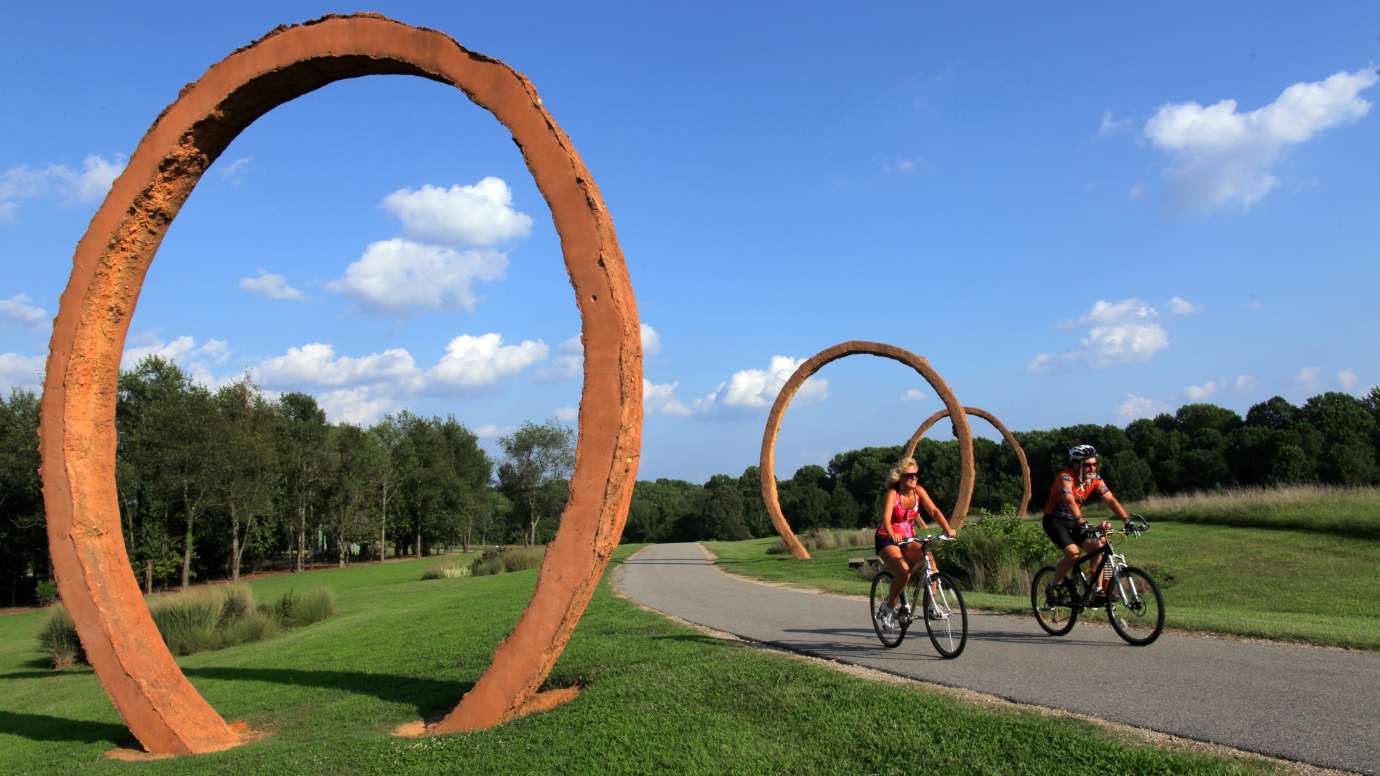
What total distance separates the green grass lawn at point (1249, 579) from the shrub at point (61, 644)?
14.8m

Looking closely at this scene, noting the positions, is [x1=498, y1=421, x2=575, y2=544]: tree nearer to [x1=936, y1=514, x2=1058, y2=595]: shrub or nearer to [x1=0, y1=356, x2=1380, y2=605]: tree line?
[x1=0, y1=356, x2=1380, y2=605]: tree line

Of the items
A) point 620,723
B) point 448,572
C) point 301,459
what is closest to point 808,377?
point 448,572

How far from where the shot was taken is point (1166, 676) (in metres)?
6.28

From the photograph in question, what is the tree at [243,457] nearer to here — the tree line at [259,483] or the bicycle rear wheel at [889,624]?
the tree line at [259,483]

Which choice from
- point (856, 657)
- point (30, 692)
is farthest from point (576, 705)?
point (30, 692)

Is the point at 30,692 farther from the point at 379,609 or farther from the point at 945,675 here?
the point at 945,675

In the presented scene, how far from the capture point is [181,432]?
3544 centimetres

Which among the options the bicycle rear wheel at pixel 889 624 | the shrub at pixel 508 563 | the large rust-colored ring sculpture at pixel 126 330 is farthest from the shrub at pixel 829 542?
the large rust-colored ring sculpture at pixel 126 330

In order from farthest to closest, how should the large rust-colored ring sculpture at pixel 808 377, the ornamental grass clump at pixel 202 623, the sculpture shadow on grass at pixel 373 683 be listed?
the large rust-colored ring sculpture at pixel 808 377 < the ornamental grass clump at pixel 202 623 < the sculpture shadow on grass at pixel 373 683

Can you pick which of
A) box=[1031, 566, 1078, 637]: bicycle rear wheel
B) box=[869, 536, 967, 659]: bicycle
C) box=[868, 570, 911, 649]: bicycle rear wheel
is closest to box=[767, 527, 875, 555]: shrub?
box=[1031, 566, 1078, 637]: bicycle rear wheel

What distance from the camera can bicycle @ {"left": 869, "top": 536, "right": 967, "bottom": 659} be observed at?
7.44m

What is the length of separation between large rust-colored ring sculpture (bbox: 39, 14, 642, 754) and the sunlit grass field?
5.79m

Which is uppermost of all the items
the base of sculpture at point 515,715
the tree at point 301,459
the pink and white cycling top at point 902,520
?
the tree at point 301,459

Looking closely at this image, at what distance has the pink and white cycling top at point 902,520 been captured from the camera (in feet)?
26.2
